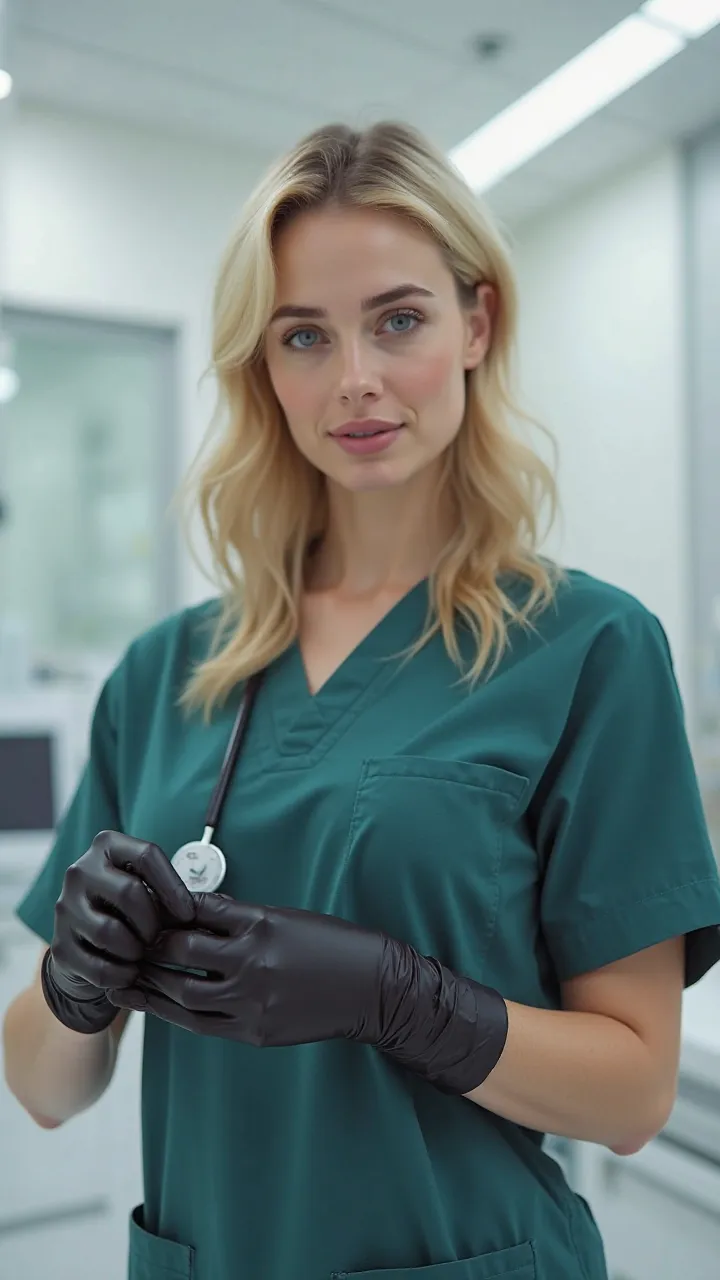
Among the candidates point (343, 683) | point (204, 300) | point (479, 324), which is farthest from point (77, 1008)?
Answer: point (204, 300)

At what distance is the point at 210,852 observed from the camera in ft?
2.76

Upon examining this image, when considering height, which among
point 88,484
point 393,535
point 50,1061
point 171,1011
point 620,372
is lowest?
point 50,1061

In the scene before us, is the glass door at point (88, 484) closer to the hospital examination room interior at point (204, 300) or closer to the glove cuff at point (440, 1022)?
the hospital examination room interior at point (204, 300)

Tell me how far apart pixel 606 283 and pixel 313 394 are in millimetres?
2264

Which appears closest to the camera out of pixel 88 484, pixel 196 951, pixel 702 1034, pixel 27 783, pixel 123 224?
pixel 196 951

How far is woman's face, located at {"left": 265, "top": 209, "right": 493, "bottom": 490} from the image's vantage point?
90 centimetres

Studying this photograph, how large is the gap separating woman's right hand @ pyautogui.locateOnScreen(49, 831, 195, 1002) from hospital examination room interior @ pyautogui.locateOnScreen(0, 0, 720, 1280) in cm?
136

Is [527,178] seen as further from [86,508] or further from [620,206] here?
[86,508]

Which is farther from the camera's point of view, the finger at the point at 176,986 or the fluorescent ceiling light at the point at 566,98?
the fluorescent ceiling light at the point at 566,98

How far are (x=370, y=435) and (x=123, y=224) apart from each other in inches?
88.8

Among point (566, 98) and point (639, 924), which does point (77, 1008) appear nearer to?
point (639, 924)

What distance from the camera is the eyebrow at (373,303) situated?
0.90 meters

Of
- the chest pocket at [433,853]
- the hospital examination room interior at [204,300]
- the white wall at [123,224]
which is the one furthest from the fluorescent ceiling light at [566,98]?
the chest pocket at [433,853]

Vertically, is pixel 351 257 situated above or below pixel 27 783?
above
